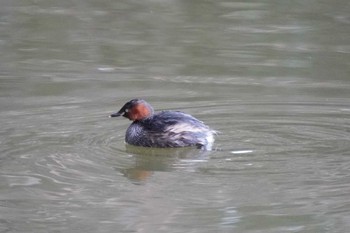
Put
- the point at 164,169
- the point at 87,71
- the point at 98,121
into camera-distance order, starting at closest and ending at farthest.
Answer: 1. the point at 164,169
2. the point at 98,121
3. the point at 87,71

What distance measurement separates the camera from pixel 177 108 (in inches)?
393

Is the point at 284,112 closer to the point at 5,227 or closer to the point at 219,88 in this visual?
the point at 219,88

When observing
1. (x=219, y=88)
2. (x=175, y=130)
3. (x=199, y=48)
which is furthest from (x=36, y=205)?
(x=199, y=48)

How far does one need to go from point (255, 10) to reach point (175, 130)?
5626mm

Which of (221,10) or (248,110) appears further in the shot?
(221,10)

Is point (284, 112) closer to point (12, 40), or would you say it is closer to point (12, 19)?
point (12, 40)

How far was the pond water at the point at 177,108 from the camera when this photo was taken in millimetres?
7172

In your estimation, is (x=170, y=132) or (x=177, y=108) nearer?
(x=170, y=132)

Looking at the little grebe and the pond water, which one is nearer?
the pond water

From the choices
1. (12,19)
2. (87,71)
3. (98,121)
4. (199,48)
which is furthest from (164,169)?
(12,19)

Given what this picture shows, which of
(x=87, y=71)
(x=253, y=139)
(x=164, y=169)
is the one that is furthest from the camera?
(x=87, y=71)

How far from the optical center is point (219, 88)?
10.6 metres

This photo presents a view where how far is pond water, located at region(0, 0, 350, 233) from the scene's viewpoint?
7172 millimetres

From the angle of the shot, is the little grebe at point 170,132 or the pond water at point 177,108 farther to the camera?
the little grebe at point 170,132
